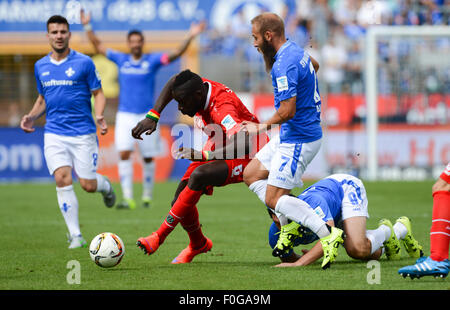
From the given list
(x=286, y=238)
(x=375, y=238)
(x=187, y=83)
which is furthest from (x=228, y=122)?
(x=375, y=238)

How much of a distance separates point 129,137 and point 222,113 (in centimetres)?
668

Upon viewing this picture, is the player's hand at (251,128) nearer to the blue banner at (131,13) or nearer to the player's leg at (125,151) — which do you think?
the player's leg at (125,151)

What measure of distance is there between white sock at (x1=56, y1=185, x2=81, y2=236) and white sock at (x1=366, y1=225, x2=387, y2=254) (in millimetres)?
3274

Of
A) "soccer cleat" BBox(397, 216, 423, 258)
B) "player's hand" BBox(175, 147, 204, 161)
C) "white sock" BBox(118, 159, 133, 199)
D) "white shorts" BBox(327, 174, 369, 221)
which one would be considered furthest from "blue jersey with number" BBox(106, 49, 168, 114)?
"player's hand" BBox(175, 147, 204, 161)

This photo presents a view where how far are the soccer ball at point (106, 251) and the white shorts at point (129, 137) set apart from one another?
6503mm

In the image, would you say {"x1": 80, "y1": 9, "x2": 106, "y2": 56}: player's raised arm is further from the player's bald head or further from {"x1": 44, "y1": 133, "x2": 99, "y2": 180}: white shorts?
the player's bald head

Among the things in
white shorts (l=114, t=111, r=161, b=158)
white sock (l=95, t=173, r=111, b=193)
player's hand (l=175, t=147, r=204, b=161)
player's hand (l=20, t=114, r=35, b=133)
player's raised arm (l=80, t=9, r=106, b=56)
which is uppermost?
player's raised arm (l=80, t=9, r=106, b=56)

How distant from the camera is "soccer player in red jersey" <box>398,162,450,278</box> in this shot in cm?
564

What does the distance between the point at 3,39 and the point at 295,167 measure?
726 inches

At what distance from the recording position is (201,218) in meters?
11.4

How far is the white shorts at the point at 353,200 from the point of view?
7.05 m

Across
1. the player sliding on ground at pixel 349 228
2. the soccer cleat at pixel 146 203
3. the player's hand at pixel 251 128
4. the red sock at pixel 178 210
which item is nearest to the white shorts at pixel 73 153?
the red sock at pixel 178 210

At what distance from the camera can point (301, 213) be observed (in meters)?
6.61

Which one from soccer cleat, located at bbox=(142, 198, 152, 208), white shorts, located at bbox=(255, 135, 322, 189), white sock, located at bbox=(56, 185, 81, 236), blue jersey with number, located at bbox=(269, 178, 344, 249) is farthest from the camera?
soccer cleat, located at bbox=(142, 198, 152, 208)
